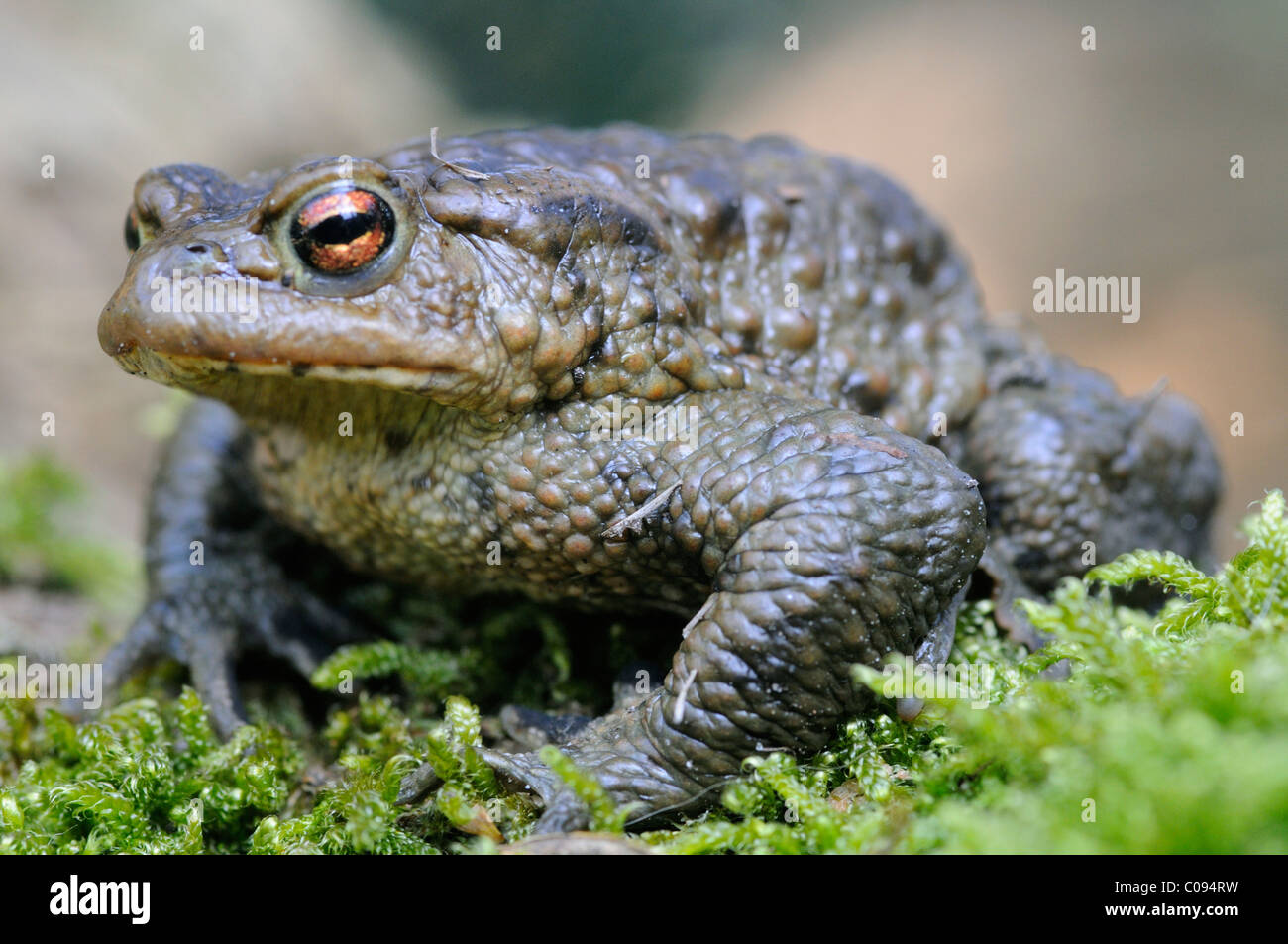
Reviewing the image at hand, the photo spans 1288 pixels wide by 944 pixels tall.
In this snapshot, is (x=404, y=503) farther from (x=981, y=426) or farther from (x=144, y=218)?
(x=981, y=426)

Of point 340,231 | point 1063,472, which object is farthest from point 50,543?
point 1063,472
